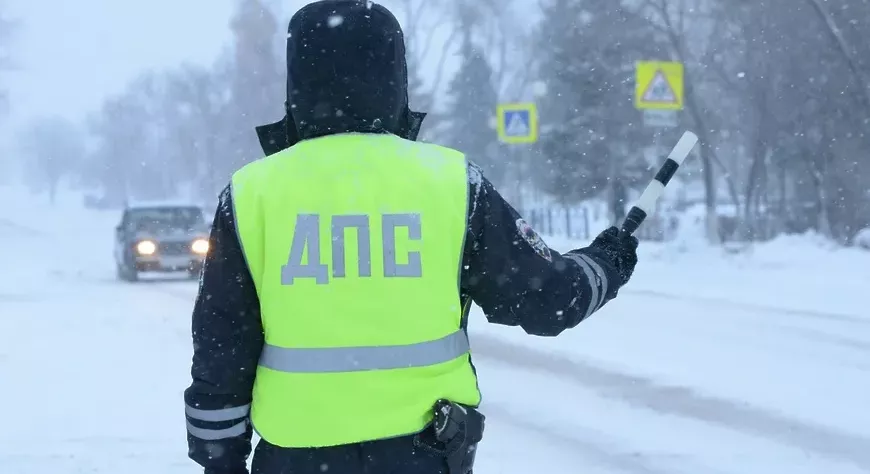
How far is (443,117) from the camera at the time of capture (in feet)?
188

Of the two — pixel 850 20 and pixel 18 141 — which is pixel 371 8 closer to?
pixel 850 20

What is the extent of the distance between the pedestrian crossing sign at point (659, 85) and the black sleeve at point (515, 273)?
555 inches

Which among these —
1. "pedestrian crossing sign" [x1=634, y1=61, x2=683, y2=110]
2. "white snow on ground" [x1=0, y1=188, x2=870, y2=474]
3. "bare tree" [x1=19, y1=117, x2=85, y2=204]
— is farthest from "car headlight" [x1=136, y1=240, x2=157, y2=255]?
"bare tree" [x1=19, y1=117, x2=85, y2=204]

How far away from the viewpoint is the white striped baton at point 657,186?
2957 millimetres

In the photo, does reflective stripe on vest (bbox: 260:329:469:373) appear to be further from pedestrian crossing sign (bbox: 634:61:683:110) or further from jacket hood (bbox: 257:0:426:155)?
pedestrian crossing sign (bbox: 634:61:683:110)

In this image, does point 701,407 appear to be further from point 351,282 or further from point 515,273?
point 351,282

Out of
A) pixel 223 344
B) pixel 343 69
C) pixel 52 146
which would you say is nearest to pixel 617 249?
pixel 343 69

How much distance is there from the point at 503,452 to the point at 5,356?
20.1 ft

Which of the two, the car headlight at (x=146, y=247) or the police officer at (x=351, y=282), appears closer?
the police officer at (x=351, y=282)

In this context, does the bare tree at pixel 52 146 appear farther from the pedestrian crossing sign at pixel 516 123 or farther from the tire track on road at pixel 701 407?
the tire track on road at pixel 701 407

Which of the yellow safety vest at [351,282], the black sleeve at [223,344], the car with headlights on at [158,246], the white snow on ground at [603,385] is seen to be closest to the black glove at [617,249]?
the yellow safety vest at [351,282]

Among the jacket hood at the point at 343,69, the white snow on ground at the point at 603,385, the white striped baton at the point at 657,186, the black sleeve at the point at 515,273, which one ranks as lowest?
the white snow on ground at the point at 603,385

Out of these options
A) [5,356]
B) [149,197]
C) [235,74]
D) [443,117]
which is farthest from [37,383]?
[149,197]

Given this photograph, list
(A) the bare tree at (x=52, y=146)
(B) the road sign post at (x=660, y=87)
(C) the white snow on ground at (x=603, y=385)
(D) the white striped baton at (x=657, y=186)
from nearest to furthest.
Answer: (D) the white striped baton at (x=657, y=186)
(C) the white snow on ground at (x=603, y=385)
(B) the road sign post at (x=660, y=87)
(A) the bare tree at (x=52, y=146)
